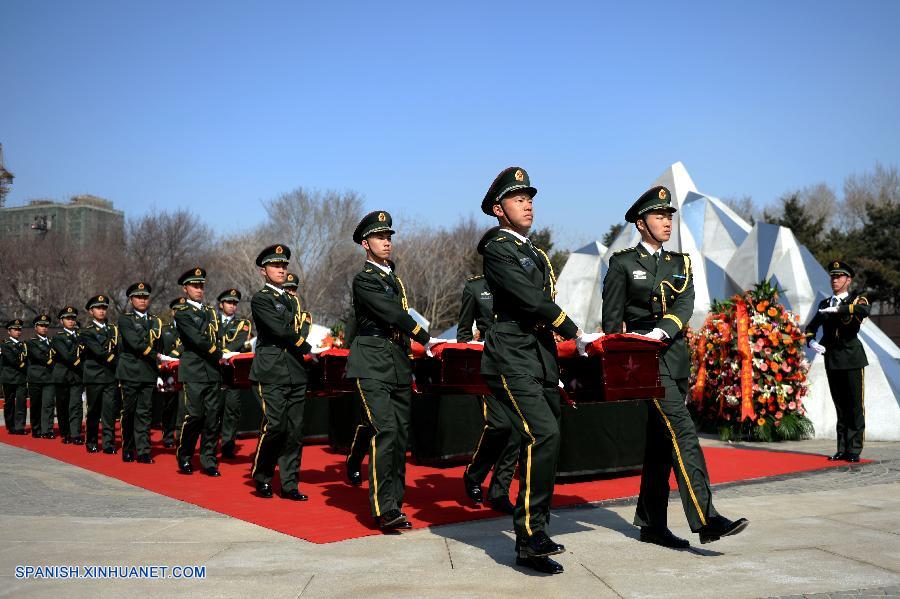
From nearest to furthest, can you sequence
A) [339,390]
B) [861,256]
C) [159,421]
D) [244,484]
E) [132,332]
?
Result: [339,390]
[244,484]
[132,332]
[159,421]
[861,256]

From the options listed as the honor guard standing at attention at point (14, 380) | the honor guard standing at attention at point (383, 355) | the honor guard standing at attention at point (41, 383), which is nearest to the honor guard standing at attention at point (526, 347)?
the honor guard standing at attention at point (383, 355)

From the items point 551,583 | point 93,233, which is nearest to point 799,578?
point 551,583

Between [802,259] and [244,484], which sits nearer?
[244,484]

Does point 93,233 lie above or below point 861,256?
above

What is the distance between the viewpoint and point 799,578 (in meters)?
4.75

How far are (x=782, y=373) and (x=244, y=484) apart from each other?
24.5ft

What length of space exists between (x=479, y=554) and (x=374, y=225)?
9.28 ft

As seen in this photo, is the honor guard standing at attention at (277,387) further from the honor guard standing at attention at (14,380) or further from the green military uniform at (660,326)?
the honor guard standing at attention at (14,380)

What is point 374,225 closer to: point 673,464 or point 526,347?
point 526,347

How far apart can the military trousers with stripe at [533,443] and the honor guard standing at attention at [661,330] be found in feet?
2.32

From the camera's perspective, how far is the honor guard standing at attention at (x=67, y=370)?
48.6ft

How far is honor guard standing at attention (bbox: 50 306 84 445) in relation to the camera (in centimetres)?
1483

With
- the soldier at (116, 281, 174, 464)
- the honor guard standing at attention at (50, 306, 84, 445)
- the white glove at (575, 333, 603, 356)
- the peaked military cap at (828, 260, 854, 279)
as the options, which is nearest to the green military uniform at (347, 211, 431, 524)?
the white glove at (575, 333, 603, 356)

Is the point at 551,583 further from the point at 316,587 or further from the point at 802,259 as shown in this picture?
the point at 802,259
